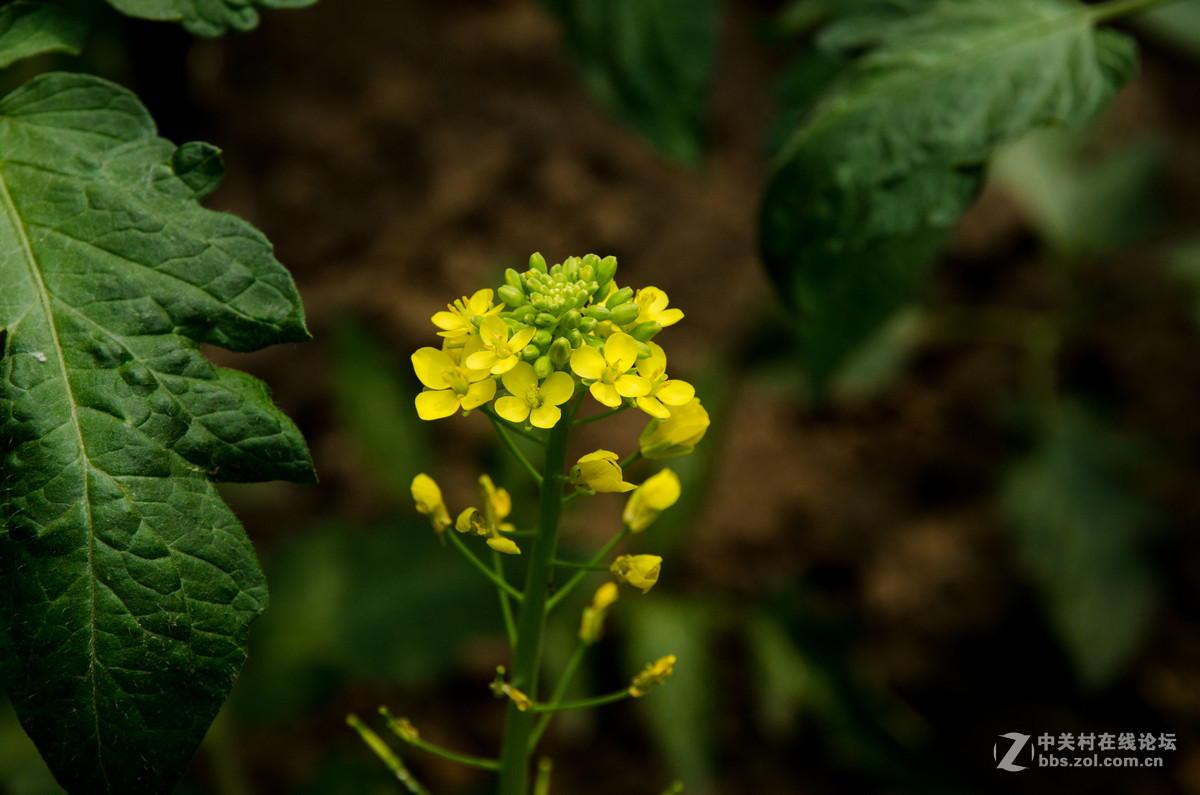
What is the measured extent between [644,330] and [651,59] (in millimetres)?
867

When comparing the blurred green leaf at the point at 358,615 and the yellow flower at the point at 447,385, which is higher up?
the yellow flower at the point at 447,385

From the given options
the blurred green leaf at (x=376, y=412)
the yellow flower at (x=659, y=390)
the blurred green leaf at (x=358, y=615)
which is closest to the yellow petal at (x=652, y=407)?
the yellow flower at (x=659, y=390)

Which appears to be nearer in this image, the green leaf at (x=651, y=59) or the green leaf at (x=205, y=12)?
the green leaf at (x=205, y=12)

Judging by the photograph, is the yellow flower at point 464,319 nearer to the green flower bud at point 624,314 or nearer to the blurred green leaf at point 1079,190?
the green flower bud at point 624,314

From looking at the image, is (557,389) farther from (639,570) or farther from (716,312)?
(716,312)

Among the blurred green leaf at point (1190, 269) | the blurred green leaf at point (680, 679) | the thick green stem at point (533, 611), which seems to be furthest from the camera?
the blurred green leaf at point (1190, 269)

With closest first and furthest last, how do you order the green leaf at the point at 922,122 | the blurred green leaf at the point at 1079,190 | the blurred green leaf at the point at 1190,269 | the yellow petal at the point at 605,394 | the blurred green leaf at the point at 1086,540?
Answer: 1. the yellow petal at the point at 605,394
2. the green leaf at the point at 922,122
3. the blurred green leaf at the point at 1086,540
4. the blurred green leaf at the point at 1190,269
5. the blurred green leaf at the point at 1079,190

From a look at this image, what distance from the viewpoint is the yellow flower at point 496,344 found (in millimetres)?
915

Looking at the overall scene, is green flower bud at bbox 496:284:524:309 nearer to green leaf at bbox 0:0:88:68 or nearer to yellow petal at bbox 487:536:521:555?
yellow petal at bbox 487:536:521:555

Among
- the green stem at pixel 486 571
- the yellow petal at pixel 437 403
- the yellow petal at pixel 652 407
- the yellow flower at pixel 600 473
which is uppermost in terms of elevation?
the yellow petal at pixel 437 403

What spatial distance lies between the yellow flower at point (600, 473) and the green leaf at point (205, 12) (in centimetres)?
70

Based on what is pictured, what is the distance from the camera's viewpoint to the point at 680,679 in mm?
2311

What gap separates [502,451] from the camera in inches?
95.5

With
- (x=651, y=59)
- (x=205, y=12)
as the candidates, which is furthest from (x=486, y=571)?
(x=651, y=59)
